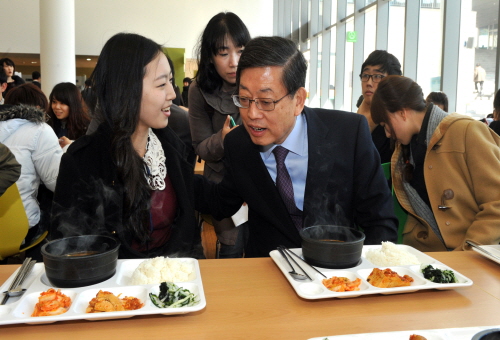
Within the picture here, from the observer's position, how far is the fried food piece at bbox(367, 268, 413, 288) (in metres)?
1.15

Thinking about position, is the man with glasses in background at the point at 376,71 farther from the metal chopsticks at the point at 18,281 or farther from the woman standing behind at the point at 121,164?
the metal chopsticks at the point at 18,281

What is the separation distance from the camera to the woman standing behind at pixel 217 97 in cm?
232

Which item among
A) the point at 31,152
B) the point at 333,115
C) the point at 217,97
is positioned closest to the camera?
the point at 333,115

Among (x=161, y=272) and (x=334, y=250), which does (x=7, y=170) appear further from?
(x=334, y=250)

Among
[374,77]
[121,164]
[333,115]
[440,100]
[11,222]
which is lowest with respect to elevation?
[11,222]

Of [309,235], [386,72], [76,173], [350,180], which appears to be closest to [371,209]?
[350,180]

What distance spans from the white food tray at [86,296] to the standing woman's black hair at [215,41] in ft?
4.60

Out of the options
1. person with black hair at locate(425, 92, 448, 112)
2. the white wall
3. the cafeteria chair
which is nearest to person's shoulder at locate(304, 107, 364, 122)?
the cafeteria chair

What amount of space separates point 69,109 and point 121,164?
104 inches

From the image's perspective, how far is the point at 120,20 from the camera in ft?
45.1

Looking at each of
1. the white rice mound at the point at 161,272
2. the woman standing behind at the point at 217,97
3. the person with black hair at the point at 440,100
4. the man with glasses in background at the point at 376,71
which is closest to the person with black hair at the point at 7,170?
the woman standing behind at the point at 217,97

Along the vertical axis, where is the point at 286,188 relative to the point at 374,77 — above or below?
below

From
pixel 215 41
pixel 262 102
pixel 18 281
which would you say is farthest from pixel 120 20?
pixel 18 281

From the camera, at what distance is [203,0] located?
14.3 meters
